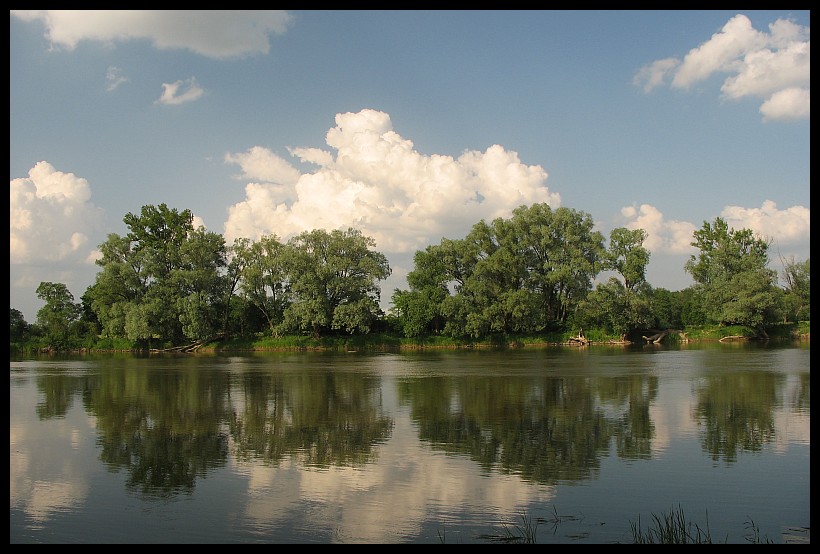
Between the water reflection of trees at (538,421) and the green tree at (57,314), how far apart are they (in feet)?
184

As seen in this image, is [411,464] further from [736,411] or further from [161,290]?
[161,290]

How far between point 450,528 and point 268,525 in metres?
2.56

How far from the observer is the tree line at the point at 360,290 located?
67.6 metres

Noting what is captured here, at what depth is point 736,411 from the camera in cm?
1894

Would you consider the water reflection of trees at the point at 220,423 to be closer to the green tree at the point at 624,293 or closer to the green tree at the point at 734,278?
the green tree at the point at 624,293

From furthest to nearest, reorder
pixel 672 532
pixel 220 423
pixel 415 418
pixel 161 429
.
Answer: pixel 415 418, pixel 220 423, pixel 161 429, pixel 672 532

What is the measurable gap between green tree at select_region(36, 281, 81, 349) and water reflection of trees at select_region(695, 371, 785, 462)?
6511cm

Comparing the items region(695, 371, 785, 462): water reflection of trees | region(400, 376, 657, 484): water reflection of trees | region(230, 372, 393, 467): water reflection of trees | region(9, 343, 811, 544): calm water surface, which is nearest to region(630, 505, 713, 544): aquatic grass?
region(9, 343, 811, 544): calm water surface

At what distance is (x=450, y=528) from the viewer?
908 cm

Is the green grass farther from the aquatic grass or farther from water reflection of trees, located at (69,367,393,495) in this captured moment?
water reflection of trees, located at (69,367,393,495)

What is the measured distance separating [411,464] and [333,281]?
56.2 m

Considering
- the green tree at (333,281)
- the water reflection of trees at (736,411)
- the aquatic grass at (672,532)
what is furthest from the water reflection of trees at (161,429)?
the green tree at (333,281)

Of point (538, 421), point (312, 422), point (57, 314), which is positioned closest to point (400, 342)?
point (57, 314)

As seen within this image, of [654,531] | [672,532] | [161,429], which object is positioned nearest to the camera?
[672,532]
